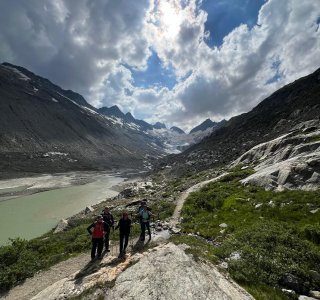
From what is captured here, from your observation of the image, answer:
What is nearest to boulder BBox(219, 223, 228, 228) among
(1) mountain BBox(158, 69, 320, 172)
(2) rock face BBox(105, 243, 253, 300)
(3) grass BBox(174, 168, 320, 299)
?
(3) grass BBox(174, 168, 320, 299)

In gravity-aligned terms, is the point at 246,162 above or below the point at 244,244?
above

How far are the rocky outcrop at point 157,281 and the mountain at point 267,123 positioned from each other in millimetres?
63879

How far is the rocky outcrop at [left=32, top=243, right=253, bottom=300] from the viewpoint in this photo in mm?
Answer: 10586

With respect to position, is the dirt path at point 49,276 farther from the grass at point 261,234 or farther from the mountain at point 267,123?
the mountain at point 267,123

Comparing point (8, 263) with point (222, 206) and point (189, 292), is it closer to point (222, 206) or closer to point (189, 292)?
point (189, 292)

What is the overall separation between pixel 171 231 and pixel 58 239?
986 cm

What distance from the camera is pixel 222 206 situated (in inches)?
1057

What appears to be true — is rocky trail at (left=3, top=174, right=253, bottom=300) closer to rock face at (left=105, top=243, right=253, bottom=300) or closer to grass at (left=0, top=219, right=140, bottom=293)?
rock face at (left=105, top=243, right=253, bottom=300)

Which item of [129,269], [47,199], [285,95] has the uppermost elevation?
[285,95]

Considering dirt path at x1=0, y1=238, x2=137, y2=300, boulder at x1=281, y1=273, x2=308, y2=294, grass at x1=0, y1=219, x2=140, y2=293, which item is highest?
grass at x1=0, y1=219, x2=140, y2=293

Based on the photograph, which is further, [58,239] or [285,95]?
[285,95]

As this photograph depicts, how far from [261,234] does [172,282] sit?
7.36 m

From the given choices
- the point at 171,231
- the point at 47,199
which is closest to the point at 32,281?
the point at 171,231

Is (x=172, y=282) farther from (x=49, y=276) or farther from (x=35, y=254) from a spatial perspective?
(x=35, y=254)
